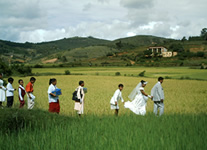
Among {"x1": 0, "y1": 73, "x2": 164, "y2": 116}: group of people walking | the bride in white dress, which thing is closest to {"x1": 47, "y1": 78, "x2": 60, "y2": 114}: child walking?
{"x1": 0, "y1": 73, "x2": 164, "y2": 116}: group of people walking

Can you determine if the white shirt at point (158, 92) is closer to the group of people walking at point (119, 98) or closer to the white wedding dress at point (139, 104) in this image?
the group of people walking at point (119, 98)

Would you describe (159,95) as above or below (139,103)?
above

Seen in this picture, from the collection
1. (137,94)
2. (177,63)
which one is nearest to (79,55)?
(177,63)

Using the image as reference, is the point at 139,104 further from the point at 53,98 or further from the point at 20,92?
the point at 20,92

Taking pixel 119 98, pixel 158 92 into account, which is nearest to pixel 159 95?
pixel 158 92

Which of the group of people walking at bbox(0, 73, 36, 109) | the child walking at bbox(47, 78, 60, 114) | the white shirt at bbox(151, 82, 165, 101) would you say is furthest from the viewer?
the group of people walking at bbox(0, 73, 36, 109)

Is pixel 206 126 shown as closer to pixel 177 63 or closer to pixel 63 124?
pixel 63 124

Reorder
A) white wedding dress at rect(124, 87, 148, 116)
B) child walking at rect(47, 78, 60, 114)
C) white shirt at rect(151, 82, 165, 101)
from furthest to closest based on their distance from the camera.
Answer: white shirt at rect(151, 82, 165, 101)
white wedding dress at rect(124, 87, 148, 116)
child walking at rect(47, 78, 60, 114)

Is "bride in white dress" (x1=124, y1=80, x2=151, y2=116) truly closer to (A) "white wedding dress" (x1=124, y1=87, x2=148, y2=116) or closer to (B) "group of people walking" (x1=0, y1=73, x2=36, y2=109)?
(A) "white wedding dress" (x1=124, y1=87, x2=148, y2=116)

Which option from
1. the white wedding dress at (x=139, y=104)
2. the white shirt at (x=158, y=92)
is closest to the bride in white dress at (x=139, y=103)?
the white wedding dress at (x=139, y=104)

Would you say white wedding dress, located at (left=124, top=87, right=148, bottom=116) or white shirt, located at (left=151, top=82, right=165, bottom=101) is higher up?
white shirt, located at (left=151, top=82, right=165, bottom=101)

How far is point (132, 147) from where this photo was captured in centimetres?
475

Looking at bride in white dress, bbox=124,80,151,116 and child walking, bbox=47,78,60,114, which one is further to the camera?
bride in white dress, bbox=124,80,151,116

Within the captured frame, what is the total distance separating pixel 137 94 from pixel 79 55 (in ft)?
484
